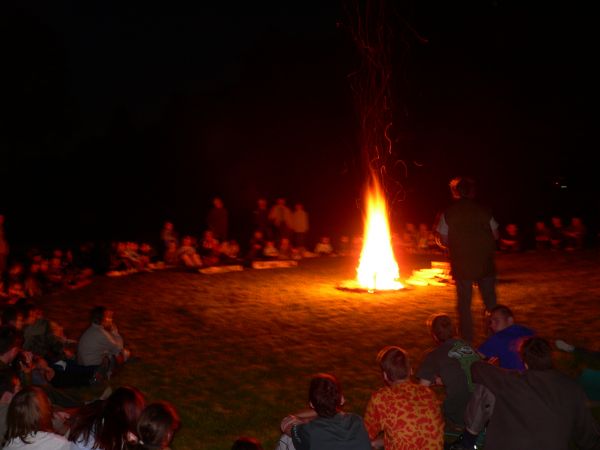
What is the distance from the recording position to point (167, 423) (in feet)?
14.2

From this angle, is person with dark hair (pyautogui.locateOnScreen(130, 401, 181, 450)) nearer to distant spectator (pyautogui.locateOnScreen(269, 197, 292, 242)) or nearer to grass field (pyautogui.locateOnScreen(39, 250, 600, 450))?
grass field (pyautogui.locateOnScreen(39, 250, 600, 450))

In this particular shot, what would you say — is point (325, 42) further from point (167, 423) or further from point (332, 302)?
point (167, 423)

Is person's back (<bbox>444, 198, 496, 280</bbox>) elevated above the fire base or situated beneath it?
elevated above

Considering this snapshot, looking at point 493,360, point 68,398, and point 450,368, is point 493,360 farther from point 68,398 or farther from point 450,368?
point 68,398

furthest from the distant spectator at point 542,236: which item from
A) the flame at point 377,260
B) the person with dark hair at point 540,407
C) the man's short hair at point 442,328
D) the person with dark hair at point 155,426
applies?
the person with dark hair at point 155,426

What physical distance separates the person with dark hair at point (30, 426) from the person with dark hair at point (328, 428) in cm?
156

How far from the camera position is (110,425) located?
4.61 m

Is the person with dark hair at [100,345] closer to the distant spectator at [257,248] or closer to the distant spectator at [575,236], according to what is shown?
the distant spectator at [257,248]

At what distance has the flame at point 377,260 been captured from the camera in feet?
49.6

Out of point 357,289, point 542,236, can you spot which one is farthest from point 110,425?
point 542,236

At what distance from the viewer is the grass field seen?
7625 mm

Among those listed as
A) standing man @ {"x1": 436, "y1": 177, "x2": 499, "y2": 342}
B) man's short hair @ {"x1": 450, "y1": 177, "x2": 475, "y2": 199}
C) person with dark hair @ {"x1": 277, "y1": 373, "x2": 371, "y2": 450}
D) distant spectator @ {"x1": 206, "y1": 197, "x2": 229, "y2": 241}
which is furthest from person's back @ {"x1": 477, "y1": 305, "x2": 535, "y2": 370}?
distant spectator @ {"x1": 206, "y1": 197, "x2": 229, "y2": 241}

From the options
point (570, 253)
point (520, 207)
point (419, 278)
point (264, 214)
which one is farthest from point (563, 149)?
point (419, 278)

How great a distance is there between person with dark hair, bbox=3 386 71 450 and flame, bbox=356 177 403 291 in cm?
1051
